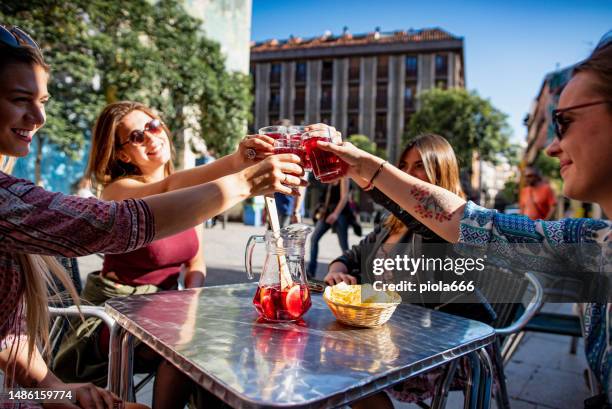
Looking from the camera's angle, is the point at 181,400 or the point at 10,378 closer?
the point at 10,378

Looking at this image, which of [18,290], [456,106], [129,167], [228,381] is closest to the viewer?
[228,381]

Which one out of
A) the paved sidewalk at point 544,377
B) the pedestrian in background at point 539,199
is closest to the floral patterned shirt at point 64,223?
the paved sidewalk at point 544,377

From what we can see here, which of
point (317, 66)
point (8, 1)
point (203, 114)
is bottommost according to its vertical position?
point (203, 114)

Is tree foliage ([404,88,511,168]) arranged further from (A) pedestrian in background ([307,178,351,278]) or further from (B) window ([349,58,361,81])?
(A) pedestrian in background ([307,178,351,278])

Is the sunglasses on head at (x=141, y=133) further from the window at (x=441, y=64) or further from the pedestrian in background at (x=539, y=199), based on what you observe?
the window at (x=441, y=64)

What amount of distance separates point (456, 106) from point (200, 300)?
97.5 ft

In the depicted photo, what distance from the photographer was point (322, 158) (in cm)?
154

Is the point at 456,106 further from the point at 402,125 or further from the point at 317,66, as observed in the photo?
the point at 317,66

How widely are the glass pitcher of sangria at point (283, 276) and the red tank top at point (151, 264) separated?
0.90m

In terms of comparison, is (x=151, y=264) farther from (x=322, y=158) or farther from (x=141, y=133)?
(x=322, y=158)

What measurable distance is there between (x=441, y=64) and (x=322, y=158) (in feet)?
129

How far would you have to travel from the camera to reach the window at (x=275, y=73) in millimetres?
40625

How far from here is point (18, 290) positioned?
1.14 metres

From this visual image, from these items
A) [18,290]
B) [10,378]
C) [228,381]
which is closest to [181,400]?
[10,378]
